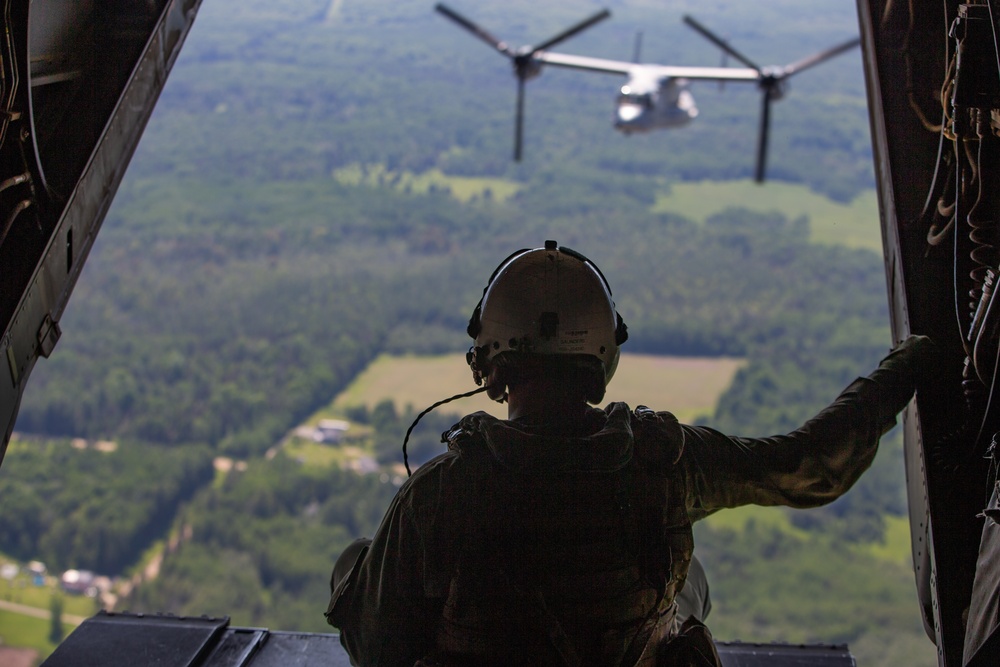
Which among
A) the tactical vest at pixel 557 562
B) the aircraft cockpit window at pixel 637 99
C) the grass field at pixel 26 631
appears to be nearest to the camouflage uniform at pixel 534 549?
the tactical vest at pixel 557 562

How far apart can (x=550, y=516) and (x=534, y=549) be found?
0.10m

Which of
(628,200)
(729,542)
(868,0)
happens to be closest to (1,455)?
(868,0)

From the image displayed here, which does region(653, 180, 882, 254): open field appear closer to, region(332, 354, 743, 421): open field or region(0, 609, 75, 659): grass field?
region(332, 354, 743, 421): open field

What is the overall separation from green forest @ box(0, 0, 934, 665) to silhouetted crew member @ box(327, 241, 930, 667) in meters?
46.7

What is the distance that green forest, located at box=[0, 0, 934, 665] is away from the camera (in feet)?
194

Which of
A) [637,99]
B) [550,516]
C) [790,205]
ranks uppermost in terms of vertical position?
[550,516]

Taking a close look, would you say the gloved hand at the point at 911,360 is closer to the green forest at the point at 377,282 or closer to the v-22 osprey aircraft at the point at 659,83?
the v-22 osprey aircraft at the point at 659,83

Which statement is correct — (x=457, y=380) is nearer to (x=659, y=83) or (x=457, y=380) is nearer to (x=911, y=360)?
(x=659, y=83)

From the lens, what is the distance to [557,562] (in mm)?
3014

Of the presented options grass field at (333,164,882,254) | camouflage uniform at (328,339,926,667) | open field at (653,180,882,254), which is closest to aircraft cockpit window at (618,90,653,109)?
camouflage uniform at (328,339,926,667)

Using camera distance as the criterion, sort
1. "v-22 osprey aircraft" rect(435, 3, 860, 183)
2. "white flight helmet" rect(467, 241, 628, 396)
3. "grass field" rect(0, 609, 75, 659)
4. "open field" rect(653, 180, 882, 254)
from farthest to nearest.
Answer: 1. "open field" rect(653, 180, 882, 254)
2. "grass field" rect(0, 609, 75, 659)
3. "v-22 osprey aircraft" rect(435, 3, 860, 183)
4. "white flight helmet" rect(467, 241, 628, 396)

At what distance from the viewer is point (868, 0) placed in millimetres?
4344

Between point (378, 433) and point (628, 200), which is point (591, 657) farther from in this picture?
point (628, 200)

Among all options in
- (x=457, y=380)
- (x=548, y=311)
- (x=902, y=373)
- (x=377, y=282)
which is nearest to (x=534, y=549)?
(x=548, y=311)
